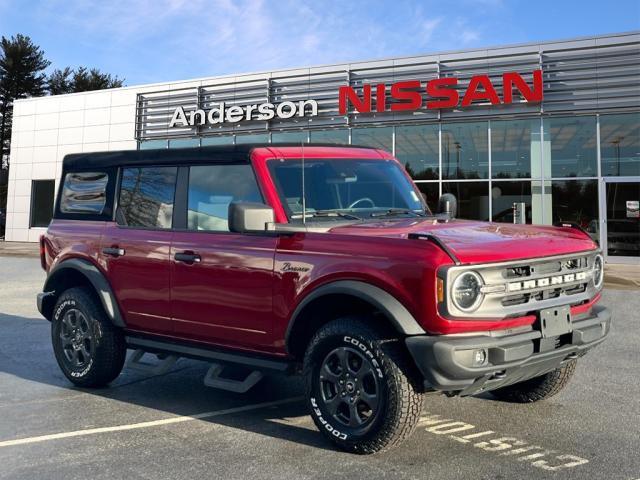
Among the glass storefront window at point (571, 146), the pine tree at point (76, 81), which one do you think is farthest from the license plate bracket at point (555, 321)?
the pine tree at point (76, 81)

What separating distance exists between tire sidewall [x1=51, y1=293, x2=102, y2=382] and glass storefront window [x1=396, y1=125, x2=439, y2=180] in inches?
596

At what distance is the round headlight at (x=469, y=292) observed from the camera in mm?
3361

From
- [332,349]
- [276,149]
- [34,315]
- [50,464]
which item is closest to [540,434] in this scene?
[332,349]

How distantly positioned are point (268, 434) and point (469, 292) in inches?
66.2

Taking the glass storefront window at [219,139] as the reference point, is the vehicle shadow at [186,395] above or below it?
below

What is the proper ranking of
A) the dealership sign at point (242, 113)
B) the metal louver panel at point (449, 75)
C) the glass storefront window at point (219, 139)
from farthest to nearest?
the glass storefront window at point (219, 139)
the dealership sign at point (242, 113)
the metal louver panel at point (449, 75)

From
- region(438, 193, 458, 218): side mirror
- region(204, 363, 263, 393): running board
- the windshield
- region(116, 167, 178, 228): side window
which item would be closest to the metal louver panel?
region(438, 193, 458, 218): side mirror

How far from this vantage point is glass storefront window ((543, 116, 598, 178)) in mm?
17938

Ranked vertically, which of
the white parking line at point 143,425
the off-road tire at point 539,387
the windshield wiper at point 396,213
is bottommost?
the white parking line at point 143,425

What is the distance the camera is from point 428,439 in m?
3.96

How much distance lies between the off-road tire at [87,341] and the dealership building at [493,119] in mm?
12735

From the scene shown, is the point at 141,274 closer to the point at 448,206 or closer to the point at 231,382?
the point at 231,382

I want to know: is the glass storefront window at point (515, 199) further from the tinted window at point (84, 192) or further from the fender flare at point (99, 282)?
the fender flare at point (99, 282)

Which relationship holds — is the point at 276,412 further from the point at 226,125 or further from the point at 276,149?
the point at 226,125
